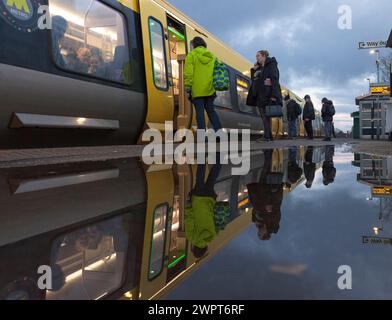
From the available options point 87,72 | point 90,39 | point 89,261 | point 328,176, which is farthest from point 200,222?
point 90,39

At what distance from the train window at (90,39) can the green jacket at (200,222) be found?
11.3 feet

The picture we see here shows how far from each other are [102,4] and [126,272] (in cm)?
546

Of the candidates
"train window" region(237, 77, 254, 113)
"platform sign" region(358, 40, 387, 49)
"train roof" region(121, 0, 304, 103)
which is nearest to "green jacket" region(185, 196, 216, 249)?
"train roof" region(121, 0, 304, 103)

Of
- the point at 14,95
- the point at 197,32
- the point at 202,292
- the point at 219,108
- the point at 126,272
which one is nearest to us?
the point at 202,292

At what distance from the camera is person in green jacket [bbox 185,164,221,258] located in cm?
138

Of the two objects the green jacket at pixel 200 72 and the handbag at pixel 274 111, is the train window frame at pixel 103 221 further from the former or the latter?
the handbag at pixel 274 111

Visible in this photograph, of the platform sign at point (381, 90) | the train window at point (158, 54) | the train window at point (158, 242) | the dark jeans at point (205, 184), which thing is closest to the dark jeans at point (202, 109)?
the train window at point (158, 54)

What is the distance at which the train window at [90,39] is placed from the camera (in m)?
4.96

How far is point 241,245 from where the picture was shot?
134 centimetres

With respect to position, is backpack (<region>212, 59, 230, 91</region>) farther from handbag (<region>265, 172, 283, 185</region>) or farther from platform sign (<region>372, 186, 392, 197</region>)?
platform sign (<region>372, 186, 392, 197</region>)

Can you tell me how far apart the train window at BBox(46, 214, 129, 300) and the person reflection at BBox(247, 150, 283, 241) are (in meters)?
0.52
